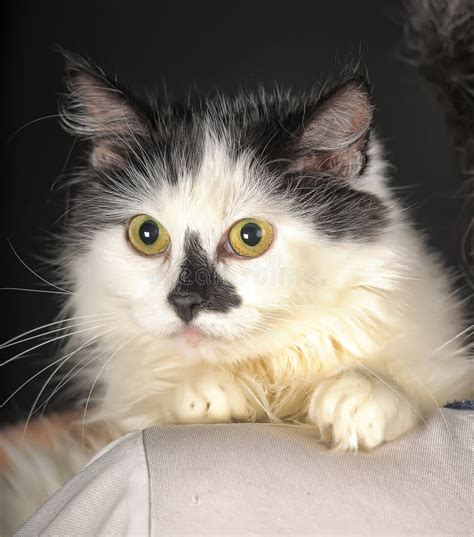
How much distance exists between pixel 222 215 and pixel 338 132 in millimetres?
265

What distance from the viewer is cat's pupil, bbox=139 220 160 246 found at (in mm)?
1294

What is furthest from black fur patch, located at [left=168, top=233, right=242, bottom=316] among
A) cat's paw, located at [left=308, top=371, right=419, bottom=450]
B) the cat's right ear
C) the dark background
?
the dark background

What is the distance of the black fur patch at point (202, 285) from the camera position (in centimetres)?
115

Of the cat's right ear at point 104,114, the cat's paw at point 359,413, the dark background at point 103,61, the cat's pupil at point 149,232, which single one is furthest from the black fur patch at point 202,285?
the dark background at point 103,61

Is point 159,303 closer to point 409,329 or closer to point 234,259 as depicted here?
point 234,259

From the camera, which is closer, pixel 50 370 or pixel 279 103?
pixel 279 103

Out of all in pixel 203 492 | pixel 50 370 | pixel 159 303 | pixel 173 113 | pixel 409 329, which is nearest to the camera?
pixel 203 492

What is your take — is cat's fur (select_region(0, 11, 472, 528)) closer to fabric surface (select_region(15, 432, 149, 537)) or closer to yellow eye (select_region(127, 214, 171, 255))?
yellow eye (select_region(127, 214, 171, 255))

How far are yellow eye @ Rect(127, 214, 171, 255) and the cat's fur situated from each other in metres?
0.02

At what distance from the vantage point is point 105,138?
144 centimetres

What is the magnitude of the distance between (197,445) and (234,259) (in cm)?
35

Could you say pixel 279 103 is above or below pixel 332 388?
above

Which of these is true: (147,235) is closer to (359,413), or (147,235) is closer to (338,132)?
(338,132)

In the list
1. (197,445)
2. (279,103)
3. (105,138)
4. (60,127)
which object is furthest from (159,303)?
(60,127)
